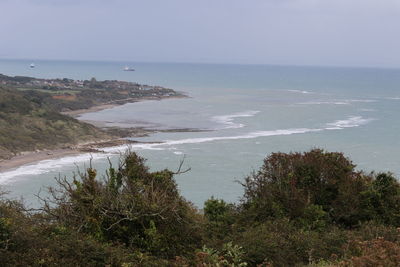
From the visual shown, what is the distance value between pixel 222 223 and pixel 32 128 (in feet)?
144

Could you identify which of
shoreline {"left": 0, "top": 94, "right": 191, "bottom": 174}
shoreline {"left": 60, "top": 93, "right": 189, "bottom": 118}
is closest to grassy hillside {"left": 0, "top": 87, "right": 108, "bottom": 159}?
shoreline {"left": 0, "top": 94, "right": 191, "bottom": 174}

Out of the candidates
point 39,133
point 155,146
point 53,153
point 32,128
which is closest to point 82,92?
point 32,128

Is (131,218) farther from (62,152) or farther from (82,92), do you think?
(82,92)

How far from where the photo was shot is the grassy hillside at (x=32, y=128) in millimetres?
49281

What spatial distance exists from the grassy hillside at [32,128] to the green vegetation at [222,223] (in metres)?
34.8

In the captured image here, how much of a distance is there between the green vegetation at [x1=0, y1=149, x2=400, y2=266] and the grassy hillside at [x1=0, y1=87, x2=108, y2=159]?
114 ft

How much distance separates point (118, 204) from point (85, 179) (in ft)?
5.66

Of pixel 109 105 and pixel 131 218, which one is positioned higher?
pixel 131 218

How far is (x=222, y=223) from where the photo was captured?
15305mm

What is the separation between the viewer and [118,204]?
1229cm

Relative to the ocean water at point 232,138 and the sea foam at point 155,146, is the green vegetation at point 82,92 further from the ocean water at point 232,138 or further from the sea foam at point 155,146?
the sea foam at point 155,146

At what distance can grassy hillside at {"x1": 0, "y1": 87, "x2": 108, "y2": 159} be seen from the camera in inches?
1940

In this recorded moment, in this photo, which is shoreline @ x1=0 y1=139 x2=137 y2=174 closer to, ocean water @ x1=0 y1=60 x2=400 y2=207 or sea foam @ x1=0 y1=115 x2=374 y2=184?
sea foam @ x1=0 y1=115 x2=374 y2=184

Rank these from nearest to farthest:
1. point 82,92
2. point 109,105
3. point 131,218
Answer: point 131,218, point 109,105, point 82,92
